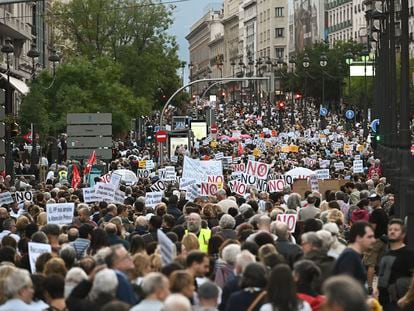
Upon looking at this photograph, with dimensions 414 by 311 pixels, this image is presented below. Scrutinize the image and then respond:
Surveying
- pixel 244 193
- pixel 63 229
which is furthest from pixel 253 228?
pixel 244 193

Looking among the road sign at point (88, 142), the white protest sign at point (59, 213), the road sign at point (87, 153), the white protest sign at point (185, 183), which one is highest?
the road sign at point (88, 142)

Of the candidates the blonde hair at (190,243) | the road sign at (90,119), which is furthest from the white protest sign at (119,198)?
the road sign at (90,119)

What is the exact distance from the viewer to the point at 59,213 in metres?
21.6

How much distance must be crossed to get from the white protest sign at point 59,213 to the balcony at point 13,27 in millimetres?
54269

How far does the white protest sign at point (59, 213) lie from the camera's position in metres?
21.4

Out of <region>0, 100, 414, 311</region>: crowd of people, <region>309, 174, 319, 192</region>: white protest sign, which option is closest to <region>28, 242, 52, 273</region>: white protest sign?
<region>0, 100, 414, 311</region>: crowd of people

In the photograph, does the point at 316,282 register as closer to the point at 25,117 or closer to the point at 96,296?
the point at 96,296

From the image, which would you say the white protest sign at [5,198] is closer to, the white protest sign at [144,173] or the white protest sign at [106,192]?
the white protest sign at [106,192]

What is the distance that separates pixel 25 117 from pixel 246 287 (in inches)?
1872

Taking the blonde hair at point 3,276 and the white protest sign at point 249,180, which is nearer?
the blonde hair at point 3,276

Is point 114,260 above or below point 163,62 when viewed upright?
below

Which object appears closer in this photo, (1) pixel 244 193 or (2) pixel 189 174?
(1) pixel 244 193

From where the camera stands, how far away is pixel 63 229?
781 inches

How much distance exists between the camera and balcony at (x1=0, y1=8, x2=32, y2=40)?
77812mm
